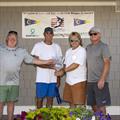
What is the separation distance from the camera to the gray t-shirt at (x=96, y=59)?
266 inches

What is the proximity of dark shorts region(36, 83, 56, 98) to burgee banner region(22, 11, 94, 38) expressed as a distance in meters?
2.02

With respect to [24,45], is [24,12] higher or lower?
higher

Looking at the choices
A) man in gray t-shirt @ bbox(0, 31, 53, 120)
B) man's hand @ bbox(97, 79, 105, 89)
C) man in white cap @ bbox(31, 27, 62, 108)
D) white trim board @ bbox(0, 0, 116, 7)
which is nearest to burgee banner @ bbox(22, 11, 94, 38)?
white trim board @ bbox(0, 0, 116, 7)

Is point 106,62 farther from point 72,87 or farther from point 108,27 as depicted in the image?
point 108,27

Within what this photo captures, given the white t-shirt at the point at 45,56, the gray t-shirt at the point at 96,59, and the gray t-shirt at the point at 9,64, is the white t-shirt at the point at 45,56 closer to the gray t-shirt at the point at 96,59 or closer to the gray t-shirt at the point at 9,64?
the gray t-shirt at the point at 9,64

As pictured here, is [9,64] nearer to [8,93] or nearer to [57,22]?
[8,93]

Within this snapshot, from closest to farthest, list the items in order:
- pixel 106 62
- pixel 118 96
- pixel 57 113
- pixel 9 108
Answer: pixel 57 113, pixel 106 62, pixel 9 108, pixel 118 96

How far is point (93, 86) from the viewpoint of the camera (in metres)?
6.86

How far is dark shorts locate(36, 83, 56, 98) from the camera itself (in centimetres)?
755

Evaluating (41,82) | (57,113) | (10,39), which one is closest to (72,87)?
(41,82)

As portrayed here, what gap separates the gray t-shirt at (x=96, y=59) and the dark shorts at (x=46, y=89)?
99 cm

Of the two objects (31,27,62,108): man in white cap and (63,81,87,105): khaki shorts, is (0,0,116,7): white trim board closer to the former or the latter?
(31,27,62,108): man in white cap

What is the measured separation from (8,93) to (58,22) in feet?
9.33

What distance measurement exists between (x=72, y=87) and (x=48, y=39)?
114 centimetres
